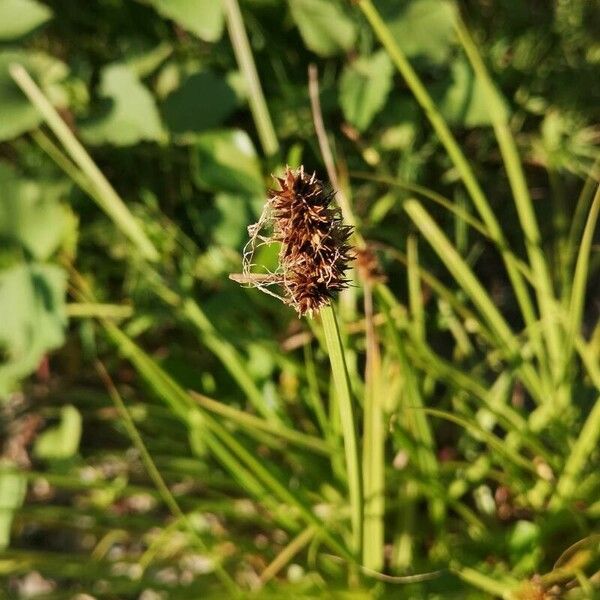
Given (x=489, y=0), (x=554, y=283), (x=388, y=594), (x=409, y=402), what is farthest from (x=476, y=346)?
(x=489, y=0)

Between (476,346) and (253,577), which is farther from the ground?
(476,346)

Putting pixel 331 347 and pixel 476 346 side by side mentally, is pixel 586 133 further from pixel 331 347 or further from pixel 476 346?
pixel 331 347

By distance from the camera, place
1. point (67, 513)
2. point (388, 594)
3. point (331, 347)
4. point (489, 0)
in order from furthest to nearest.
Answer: point (489, 0) → point (67, 513) → point (388, 594) → point (331, 347)

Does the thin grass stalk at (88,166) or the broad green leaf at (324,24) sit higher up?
the broad green leaf at (324,24)

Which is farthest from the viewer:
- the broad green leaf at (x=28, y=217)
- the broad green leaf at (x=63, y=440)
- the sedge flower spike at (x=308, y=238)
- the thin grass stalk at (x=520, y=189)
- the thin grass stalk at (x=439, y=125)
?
the broad green leaf at (x=63, y=440)

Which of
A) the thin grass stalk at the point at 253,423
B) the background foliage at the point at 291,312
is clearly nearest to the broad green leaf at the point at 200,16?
the background foliage at the point at 291,312

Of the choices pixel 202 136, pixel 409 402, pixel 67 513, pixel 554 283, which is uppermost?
pixel 202 136

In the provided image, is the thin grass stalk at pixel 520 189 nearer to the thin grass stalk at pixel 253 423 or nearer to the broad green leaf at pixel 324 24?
the broad green leaf at pixel 324 24

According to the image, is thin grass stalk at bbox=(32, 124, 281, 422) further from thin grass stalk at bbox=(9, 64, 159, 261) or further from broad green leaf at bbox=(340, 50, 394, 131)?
broad green leaf at bbox=(340, 50, 394, 131)
